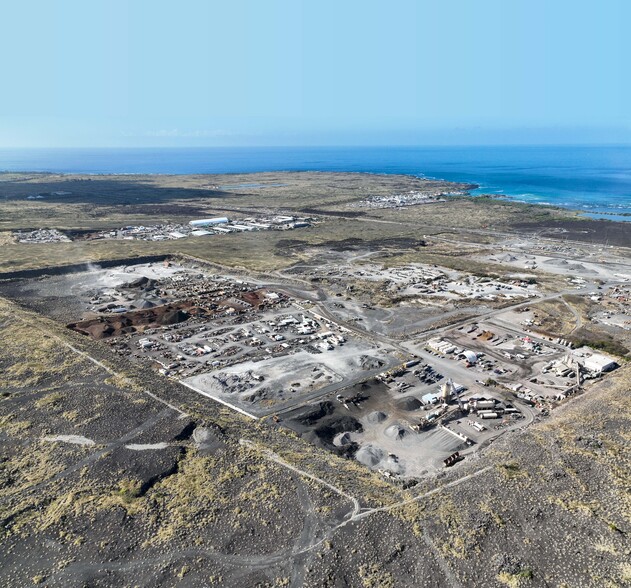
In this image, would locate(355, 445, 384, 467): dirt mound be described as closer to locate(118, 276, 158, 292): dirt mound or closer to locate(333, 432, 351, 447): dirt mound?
locate(333, 432, 351, 447): dirt mound

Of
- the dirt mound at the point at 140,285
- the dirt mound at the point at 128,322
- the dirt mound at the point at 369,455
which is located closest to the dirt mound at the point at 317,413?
the dirt mound at the point at 369,455

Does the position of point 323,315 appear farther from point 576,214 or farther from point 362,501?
point 576,214

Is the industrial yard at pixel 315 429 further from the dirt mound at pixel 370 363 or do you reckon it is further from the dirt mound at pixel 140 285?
the dirt mound at pixel 140 285

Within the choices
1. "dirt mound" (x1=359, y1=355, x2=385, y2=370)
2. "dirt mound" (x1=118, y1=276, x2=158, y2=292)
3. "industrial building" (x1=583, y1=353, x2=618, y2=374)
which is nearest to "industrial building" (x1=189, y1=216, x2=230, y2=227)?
"dirt mound" (x1=118, y1=276, x2=158, y2=292)

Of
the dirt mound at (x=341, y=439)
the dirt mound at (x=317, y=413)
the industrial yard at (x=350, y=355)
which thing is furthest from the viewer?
the dirt mound at (x=317, y=413)

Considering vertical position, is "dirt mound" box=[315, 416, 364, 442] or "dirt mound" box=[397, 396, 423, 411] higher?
"dirt mound" box=[397, 396, 423, 411]

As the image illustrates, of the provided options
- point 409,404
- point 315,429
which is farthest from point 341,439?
point 409,404

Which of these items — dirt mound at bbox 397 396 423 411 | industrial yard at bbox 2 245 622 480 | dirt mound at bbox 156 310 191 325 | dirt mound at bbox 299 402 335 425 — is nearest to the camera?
industrial yard at bbox 2 245 622 480

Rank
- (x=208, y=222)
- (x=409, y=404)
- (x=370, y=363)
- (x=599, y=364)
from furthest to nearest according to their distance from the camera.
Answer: (x=208, y=222) < (x=370, y=363) < (x=599, y=364) < (x=409, y=404)

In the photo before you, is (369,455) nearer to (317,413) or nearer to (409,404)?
(317,413)
